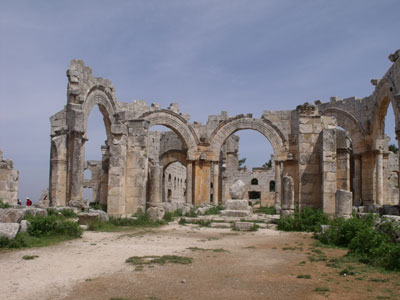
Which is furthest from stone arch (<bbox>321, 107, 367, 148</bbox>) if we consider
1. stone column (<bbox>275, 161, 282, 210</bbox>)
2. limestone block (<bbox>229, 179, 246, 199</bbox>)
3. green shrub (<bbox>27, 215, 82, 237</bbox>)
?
green shrub (<bbox>27, 215, 82, 237</bbox>)

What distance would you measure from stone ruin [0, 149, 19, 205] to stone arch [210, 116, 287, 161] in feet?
41.1

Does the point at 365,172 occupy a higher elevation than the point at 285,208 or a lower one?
higher

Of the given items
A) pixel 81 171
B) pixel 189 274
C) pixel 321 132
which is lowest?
pixel 189 274

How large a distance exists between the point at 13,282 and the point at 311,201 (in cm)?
1079

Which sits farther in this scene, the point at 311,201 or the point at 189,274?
the point at 311,201

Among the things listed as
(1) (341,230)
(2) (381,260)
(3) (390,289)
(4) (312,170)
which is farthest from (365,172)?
(3) (390,289)

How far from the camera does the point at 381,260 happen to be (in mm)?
6691

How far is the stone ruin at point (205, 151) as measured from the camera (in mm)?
14133

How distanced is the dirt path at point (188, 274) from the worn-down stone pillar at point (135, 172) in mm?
6324

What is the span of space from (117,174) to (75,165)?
325 centimetres

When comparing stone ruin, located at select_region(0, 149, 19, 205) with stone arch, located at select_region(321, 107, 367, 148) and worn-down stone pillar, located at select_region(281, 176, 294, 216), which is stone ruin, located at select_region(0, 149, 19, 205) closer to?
worn-down stone pillar, located at select_region(281, 176, 294, 216)

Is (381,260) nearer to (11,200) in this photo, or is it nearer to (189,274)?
(189,274)

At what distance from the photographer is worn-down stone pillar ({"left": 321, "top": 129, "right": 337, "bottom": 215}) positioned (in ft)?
43.6

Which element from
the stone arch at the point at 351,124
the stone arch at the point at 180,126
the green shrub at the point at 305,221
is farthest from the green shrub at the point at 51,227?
the stone arch at the point at 351,124
